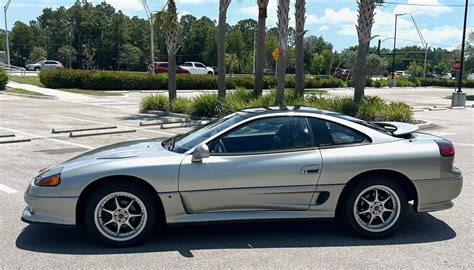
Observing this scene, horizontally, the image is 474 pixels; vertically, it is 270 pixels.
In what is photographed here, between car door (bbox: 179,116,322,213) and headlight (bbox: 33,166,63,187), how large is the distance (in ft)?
3.89

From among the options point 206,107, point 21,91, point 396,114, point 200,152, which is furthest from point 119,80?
point 200,152

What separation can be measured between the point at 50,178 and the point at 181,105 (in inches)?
527

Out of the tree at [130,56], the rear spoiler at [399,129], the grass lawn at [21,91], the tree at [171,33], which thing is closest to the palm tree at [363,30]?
the tree at [171,33]

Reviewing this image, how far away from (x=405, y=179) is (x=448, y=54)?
13849 cm

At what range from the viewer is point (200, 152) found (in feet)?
14.0

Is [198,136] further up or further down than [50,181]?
further up

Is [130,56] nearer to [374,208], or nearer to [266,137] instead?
[266,137]

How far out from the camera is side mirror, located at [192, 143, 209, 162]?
14.0 ft

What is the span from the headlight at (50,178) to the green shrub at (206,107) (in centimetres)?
1169

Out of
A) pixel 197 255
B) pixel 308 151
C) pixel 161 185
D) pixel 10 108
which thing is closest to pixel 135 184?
pixel 161 185

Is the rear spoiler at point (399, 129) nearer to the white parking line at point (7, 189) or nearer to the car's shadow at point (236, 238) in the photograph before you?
the car's shadow at point (236, 238)

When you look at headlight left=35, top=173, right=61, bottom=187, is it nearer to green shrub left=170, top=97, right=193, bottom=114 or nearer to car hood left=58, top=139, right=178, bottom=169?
car hood left=58, top=139, right=178, bottom=169

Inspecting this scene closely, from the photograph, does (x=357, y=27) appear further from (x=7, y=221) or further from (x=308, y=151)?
(x=7, y=221)

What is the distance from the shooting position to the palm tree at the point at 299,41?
17.3 meters
